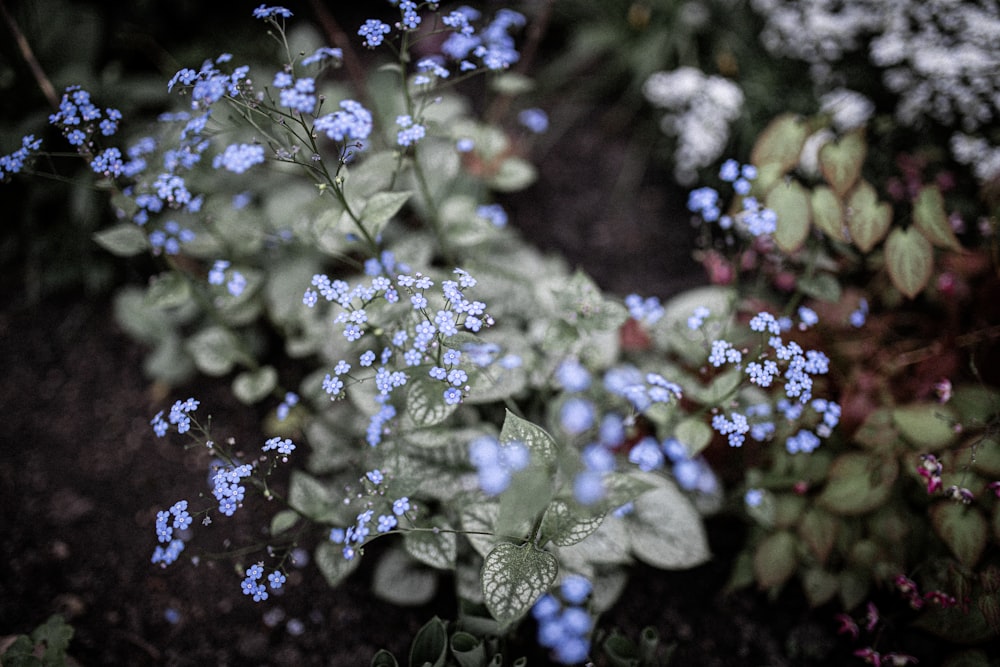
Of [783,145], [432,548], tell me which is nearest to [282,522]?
[432,548]

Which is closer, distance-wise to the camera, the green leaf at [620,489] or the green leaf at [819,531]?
the green leaf at [620,489]

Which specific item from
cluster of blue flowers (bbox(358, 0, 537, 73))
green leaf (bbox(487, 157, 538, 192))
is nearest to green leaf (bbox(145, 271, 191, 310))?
cluster of blue flowers (bbox(358, 0, 537, 73))

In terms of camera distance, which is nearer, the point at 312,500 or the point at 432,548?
the point at 432,548

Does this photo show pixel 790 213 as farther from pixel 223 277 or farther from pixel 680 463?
pixel 223 277

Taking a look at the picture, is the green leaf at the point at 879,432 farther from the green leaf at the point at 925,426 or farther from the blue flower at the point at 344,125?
the blue flower at the point at 344,125

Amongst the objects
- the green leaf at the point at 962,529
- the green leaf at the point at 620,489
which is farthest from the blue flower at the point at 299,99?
the green leaf at the point at 962,529

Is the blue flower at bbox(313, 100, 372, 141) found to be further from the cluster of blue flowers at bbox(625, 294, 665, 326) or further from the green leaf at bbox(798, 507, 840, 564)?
the green leaf at bbox(798, 507, 840, 564)

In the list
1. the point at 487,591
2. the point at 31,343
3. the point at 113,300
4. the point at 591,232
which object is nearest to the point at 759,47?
the point at 591,232
